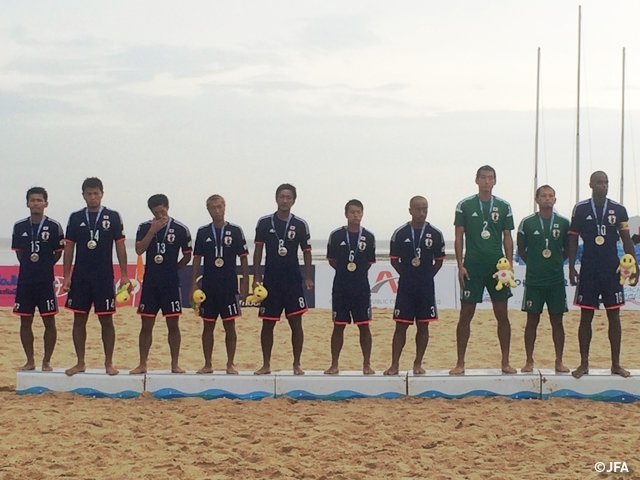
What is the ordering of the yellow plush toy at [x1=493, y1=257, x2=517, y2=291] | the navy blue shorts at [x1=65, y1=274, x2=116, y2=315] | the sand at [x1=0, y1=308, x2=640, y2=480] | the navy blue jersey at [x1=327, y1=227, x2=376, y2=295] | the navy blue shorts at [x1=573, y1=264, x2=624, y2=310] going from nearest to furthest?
1. the sand at [x1=0, y1=308, x2=640, y2=480]
2. the yellow plush toy at [x1=493, y1=257, x2=517, y2=291]
3. the navy blue shorts at [x1=573, y1=264, x2=624, y2=310]
4. the navy blue shorts at [x1=65, y1=274, x2=116, y2=315]
5. the navy blue jersey at [x1=327, y1=227, x2=376, y2=295]

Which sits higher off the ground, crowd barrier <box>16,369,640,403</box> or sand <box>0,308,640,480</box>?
crowd barrier <box>16,369,640,403</box>

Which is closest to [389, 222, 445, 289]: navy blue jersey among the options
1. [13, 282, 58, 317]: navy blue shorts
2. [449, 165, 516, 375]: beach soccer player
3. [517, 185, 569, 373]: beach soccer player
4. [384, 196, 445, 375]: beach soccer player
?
[384, 196, 445, 375]: beach soccer player

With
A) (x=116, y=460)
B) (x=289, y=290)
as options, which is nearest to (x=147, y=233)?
(x=289, y=290)

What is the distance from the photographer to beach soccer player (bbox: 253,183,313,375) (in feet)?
24.7

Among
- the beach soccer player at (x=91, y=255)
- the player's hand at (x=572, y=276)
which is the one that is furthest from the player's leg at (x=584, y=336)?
the beach soccer player at (x=91, y=255)

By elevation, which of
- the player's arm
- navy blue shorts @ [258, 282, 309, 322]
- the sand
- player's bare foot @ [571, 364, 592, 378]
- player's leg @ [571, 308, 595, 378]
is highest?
the player's arm

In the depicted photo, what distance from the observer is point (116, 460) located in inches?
209

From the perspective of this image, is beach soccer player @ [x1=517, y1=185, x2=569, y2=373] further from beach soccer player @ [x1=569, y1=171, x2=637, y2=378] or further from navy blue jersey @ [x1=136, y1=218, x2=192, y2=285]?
navy blue jersey @ [x1=136, y1=218, x2=192, y2=285]

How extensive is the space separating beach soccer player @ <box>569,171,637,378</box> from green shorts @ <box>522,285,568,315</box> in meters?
0.15

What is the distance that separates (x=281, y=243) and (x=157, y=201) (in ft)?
4.37

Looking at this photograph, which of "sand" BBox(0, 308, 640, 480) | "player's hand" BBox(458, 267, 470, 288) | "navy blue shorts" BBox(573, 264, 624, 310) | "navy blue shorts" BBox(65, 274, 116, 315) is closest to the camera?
"sand" BBox(0, 308, 640, 480)

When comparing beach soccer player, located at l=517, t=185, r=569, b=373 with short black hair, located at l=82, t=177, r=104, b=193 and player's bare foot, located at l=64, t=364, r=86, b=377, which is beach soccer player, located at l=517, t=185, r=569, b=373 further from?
player's bare foot, located at l=64, t=364, r=86, b=377

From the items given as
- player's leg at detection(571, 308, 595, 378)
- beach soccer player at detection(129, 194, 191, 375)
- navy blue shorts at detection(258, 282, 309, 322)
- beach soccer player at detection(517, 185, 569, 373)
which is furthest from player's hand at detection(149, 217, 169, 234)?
player's leg at detection(571, 308, 595, 378)

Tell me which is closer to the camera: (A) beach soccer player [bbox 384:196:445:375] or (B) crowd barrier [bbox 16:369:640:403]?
(B) crowd barrier [bbox 16:369:640:403]
